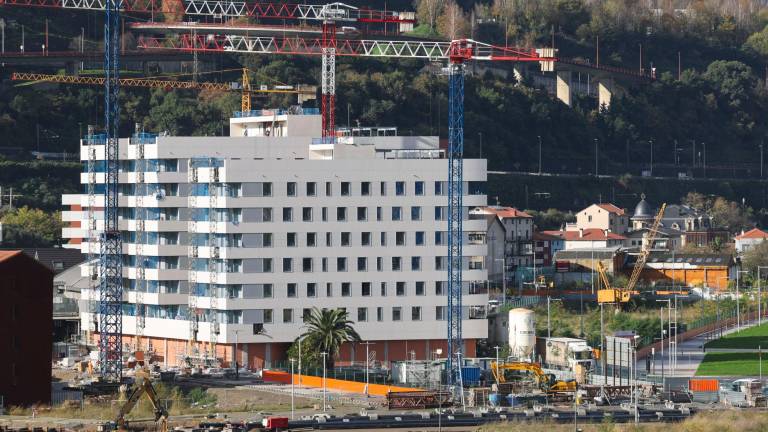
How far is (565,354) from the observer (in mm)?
101188

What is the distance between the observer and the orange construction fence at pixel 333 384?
87812 mm

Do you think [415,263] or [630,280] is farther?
[630,280]

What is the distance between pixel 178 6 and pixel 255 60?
10723mm

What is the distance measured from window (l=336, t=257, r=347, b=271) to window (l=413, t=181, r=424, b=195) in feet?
15.6

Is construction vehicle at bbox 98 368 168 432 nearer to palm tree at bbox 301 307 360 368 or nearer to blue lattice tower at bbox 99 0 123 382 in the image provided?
palm tree at bbox 301 307 360 368

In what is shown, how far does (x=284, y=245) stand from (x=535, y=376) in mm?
15005

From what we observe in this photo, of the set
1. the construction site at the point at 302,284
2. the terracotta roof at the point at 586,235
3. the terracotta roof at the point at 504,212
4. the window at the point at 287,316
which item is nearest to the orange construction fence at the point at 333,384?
the construction site at the point at 302,284

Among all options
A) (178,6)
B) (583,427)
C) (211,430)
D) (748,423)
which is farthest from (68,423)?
(178,6)

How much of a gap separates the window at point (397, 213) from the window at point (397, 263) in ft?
6.32

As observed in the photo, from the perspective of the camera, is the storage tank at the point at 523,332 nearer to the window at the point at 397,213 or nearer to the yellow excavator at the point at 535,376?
the window at the point at 397,213

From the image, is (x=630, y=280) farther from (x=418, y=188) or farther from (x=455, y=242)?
(x=418, y=188)

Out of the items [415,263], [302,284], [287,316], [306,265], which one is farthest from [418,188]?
[287,316]

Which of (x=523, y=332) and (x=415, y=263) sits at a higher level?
(x=415, y=263)

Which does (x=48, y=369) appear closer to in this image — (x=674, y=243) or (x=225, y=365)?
(x=225, y=365)
